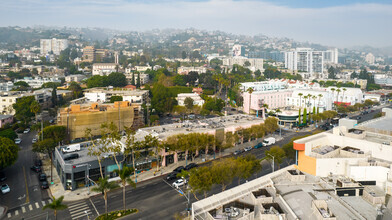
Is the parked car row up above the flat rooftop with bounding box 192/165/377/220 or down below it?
below

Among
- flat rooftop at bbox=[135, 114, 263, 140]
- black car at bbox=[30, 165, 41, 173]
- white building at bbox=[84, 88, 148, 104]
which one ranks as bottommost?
black car at bbox=[30, 165, 41, 173]

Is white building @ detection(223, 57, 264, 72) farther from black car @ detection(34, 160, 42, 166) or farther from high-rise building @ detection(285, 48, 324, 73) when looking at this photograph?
black car @ detection(34, 160, 42, 166)

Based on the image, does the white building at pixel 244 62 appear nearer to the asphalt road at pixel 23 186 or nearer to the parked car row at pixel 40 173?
the parked car row at pixel 40 173

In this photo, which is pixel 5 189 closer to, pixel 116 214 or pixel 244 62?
pixel 116 214

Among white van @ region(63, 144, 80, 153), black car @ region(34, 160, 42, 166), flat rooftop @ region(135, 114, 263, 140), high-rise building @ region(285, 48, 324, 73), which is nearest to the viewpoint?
white van @ region(63, 144, 80, 153)

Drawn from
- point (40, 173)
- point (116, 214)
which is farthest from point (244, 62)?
point (116, 214)

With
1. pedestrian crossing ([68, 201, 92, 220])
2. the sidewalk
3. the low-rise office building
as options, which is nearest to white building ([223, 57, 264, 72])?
the low-rise office building

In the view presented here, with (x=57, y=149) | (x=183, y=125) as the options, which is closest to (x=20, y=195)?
(x=57, y=149)

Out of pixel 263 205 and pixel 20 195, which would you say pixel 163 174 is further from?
pixel 263 205
